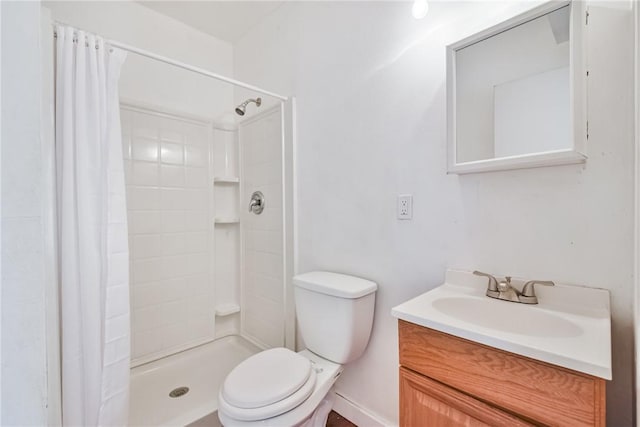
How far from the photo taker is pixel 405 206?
130 centimetres

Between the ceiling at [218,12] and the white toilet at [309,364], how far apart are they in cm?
187

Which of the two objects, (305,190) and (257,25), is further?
(257,25)

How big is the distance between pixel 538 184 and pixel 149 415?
6.91 feet

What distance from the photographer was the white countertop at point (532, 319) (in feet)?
2.13

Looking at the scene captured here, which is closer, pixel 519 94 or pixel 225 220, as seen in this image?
pixel 519 94

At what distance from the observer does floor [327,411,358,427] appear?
1492 mm

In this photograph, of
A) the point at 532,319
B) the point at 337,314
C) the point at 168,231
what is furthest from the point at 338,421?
the point at 168,231

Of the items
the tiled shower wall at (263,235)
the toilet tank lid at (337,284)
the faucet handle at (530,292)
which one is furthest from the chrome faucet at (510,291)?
the tiled shower wall at (263,235)

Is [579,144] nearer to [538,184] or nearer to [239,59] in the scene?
[538,184]

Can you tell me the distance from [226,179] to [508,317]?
1981 mm

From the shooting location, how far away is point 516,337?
0.72m

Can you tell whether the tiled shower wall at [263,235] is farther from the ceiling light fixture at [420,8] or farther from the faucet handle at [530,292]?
the faucet handle at [530,292]

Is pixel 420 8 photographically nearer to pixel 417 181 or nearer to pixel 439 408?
pixel 417 181

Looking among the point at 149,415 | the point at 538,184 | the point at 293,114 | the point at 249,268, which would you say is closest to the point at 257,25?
the point at 293,114
